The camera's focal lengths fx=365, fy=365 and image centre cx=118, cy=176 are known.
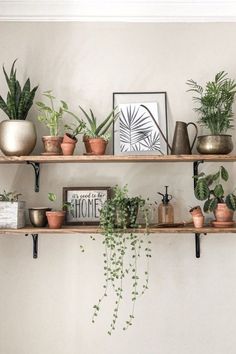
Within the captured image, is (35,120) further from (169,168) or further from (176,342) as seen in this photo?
(176,342)

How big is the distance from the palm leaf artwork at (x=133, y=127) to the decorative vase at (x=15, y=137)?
0.51 meters

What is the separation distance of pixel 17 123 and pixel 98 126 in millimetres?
439

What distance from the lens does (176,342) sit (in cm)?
197

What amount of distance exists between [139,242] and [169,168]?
444 millimetres

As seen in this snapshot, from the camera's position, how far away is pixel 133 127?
2.04 m

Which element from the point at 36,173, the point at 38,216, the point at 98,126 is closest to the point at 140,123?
the point at 98,126

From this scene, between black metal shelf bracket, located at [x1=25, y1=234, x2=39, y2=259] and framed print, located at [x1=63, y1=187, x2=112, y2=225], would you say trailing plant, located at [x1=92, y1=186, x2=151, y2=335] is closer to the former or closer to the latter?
framed print, located at [x1=63, y1=187, x2=112, y2=225]

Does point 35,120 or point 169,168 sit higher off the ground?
point 35,120

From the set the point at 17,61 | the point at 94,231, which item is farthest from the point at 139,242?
the point at 17,61

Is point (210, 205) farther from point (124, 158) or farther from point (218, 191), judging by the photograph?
point (124, 158)

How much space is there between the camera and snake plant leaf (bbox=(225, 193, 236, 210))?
6.05 feet
